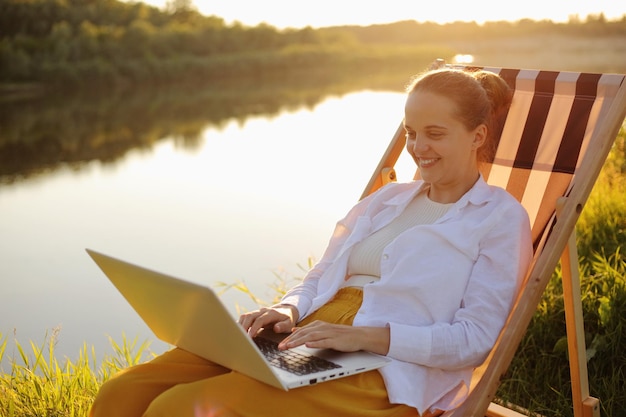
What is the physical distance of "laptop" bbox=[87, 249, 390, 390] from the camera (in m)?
1.78

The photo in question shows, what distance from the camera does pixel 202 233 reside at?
759cm

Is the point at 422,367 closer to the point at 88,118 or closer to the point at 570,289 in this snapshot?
the point at 570,289

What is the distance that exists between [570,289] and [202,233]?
17.7 ft

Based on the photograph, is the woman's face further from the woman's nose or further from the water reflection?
the water reflection

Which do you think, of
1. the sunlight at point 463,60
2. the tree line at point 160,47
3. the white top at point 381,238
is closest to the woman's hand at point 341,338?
the white top at point 381,238

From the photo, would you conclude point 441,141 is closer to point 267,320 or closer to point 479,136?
point 479,136

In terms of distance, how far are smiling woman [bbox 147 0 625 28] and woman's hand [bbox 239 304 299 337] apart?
155 inches

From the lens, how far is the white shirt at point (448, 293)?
212cm

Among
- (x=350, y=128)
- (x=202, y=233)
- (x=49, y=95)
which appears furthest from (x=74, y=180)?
(x=49, y=95)

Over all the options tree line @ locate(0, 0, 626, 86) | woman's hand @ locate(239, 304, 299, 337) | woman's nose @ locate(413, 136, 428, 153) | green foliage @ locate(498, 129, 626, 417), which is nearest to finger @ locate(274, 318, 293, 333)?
woman's hand @ locate(239, 304, 299, 337)

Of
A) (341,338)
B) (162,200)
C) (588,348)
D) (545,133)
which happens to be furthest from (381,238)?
(162,200)

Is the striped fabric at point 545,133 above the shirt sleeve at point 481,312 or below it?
above

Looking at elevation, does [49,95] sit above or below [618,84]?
below

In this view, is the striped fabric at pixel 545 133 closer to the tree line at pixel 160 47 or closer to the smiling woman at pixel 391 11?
the smiling woman at pixel 391 11
